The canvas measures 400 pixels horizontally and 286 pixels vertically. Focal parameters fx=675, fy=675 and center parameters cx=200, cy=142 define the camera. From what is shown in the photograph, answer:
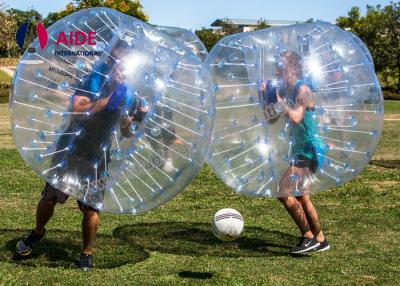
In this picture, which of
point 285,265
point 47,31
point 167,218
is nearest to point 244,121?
point 285,265

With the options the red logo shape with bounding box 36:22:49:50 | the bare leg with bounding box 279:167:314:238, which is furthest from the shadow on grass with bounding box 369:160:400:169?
the red logo shape with bounding box 36:22:49:50

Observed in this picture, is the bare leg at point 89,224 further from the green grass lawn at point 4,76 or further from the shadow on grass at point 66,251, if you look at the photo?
the green grass lawn at point 4,76

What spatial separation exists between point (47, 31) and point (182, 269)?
223cm

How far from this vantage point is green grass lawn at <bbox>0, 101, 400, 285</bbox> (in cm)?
544

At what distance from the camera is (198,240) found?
6.74 m

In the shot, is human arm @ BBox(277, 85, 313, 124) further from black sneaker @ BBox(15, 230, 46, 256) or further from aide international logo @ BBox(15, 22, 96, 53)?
black sneaker @ BBox(15, 230, 46, 256)

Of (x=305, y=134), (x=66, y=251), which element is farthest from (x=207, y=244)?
(x=305, y=134)

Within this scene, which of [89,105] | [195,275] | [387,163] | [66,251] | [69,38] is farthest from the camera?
[387,163]

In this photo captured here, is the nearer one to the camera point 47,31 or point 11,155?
point 47,31

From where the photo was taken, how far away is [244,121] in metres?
5.73

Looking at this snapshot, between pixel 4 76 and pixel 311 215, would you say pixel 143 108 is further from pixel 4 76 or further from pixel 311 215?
pixel 4 76

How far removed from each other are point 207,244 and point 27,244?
1734 millimetres

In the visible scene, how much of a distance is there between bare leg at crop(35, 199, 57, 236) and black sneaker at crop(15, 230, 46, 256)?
0.04 m

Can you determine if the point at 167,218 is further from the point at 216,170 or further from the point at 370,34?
the point at 370,34
